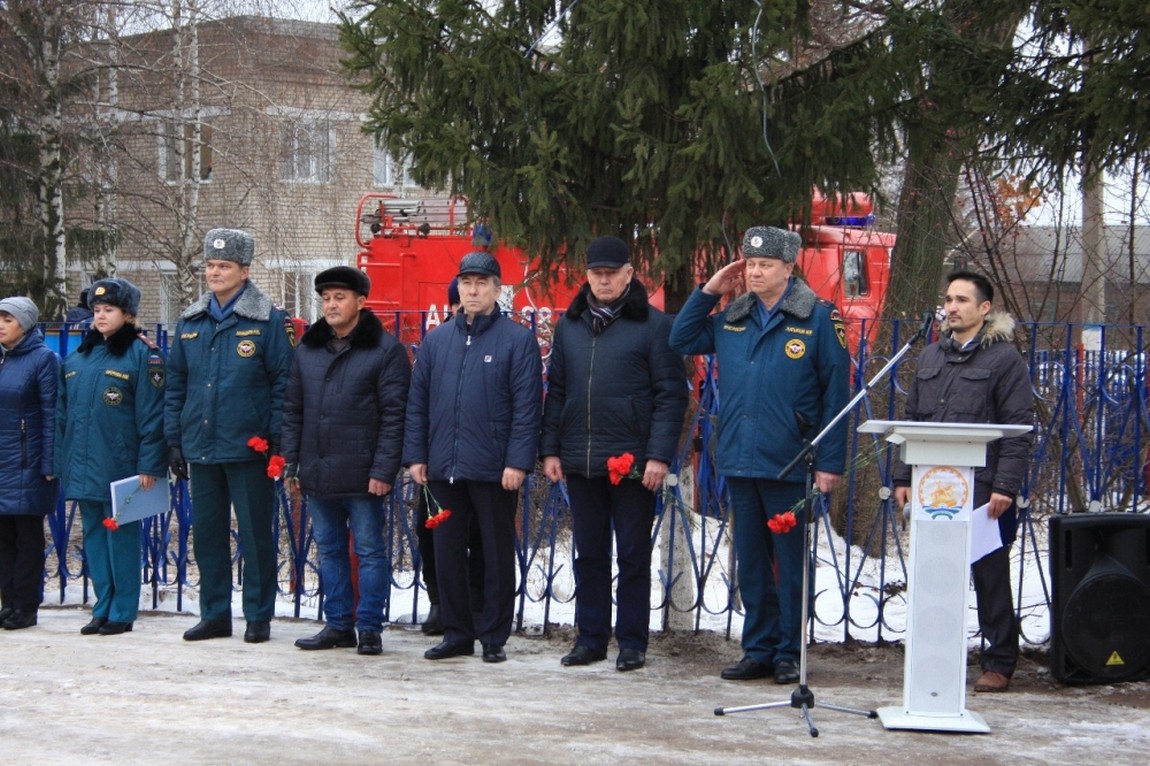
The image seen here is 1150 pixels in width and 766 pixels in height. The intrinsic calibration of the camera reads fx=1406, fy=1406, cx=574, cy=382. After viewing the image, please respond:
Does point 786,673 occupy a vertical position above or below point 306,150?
below

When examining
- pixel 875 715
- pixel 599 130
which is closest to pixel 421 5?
pixel 599 130

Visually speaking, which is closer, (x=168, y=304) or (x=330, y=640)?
(x=330, y=640)

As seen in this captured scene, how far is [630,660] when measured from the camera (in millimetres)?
6602

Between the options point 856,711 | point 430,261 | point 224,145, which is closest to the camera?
point 856,711

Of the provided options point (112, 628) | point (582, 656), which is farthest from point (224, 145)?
point (582, 656)

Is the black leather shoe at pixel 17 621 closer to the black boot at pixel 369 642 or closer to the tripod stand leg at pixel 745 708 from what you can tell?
the black boot at pixel 369 642

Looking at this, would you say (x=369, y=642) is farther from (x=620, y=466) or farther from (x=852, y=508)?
(x=852, y=508)

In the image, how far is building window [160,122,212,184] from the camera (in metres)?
18.1

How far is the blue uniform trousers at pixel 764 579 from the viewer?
6.31 m

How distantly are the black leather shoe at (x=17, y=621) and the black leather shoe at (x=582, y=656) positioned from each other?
305 cm

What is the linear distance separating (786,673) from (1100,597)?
1.42m

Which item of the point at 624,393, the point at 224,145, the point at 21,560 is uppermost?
the point at 224,145

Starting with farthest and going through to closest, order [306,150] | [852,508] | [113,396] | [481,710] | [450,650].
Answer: [306,150]
[113,396]
[852,508]
[450,650]
[481,710]

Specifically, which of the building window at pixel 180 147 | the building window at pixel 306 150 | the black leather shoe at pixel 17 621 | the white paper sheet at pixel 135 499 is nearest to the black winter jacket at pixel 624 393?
the white paper sheet at pixel 135 499
